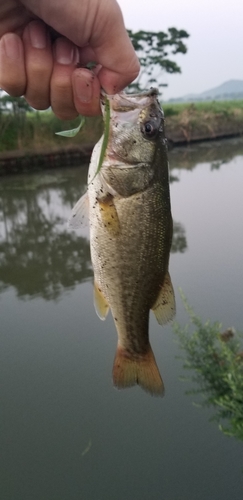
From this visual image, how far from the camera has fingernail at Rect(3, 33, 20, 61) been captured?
133 cm

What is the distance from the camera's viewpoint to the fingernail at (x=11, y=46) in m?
1.33

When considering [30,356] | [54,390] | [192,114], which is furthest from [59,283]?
[192,114]

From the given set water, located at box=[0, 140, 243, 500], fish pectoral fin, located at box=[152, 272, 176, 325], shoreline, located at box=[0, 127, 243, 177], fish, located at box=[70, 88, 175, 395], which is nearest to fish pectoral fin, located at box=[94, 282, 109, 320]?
fish, located at box=[70, 88, 175, 395]

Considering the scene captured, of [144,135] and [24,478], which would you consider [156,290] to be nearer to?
[144,135]

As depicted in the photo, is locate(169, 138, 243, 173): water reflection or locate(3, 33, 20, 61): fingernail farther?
locate(169, 138, 243, 173): water reflection

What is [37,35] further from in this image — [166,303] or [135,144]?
[166,303]

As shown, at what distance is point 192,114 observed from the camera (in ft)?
79.2

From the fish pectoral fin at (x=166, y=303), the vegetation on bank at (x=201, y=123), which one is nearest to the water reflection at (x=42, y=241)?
the fish pectoral fin at (x=166, y=303)

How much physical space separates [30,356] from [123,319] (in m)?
3.56

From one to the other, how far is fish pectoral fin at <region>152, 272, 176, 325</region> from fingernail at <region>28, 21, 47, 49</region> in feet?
2.62

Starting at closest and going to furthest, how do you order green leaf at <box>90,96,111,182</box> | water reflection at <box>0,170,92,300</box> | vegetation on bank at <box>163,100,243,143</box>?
green leaf at <box>90,96,111,182</box> → water reflection at <box>0,170,92,300</box> → vegetation on bank at <box>163,100,243,143</box>

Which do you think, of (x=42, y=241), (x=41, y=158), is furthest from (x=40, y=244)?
(x=41, y=158)

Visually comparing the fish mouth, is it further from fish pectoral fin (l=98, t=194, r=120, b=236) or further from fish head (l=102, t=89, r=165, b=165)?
fish pectoral fin (l=98, t=194, r=120, b=236)

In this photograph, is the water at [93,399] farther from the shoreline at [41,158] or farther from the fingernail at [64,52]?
the shoreline at [41,158]
